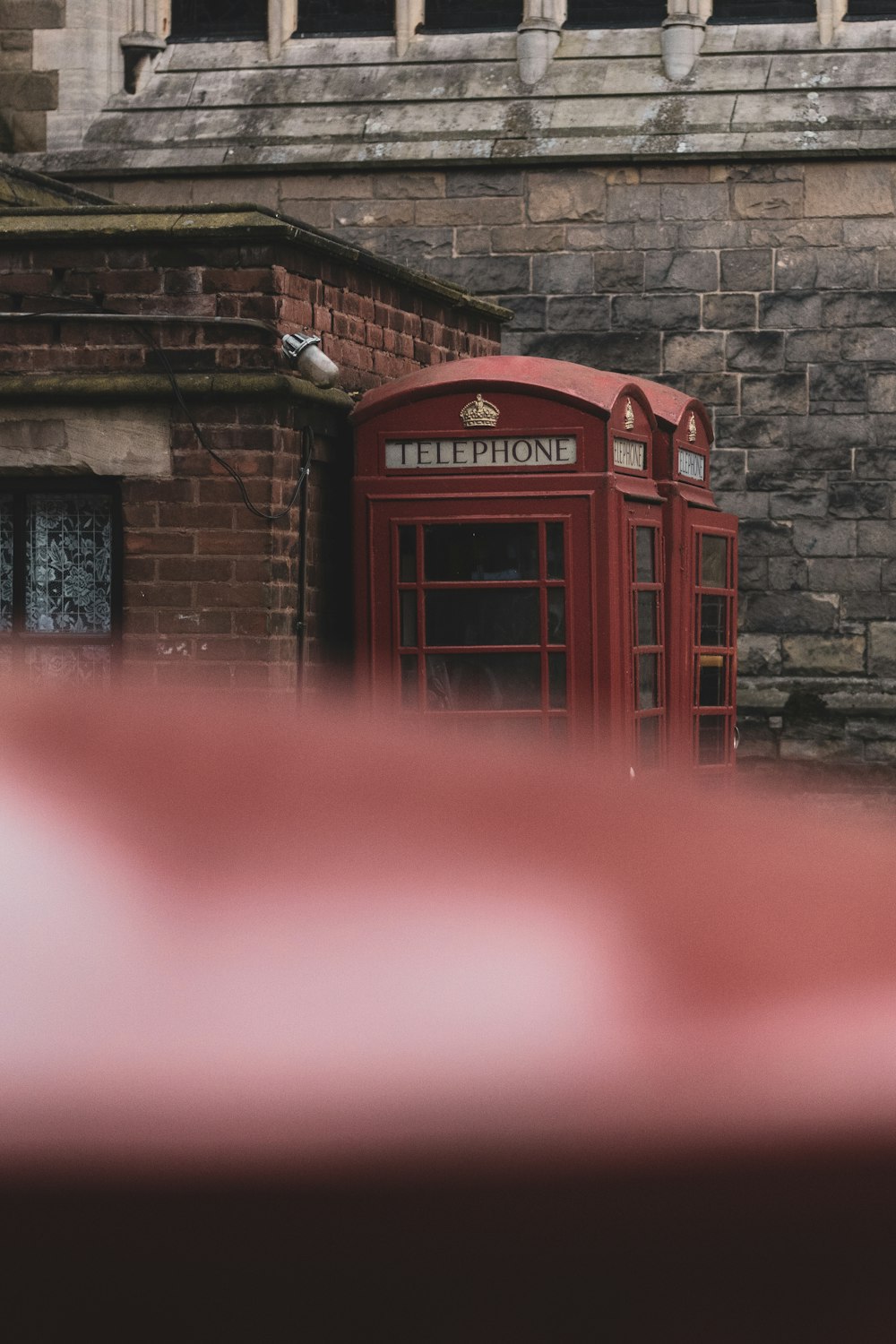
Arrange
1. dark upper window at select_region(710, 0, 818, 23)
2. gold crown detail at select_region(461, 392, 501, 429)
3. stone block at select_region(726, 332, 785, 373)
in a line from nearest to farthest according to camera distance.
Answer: gold crown detail at select_region(461, 392, 501, 429), stone block at select_region(726, 332, 785, 373), dark upper window at select_region(710, 0, 818, 23)

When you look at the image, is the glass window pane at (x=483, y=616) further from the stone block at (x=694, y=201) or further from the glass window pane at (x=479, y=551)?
the stone block at (x=694, y=201)

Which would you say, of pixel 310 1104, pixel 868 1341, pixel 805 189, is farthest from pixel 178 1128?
pixel 805 189

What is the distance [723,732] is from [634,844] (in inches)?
315

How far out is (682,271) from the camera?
12672 millimetres

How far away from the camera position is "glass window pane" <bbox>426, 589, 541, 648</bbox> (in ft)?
23.1

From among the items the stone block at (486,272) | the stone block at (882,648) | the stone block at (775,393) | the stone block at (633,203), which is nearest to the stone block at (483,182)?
the stone block at (486,272)

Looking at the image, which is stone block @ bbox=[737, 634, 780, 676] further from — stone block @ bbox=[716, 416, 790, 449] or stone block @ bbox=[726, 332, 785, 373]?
stone block @ bbox=[726, 332, 785, 373]

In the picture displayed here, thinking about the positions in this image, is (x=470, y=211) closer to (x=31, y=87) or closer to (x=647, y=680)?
(x=31, y=87)

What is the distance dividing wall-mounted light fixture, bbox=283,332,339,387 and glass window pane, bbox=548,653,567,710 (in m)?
1.29

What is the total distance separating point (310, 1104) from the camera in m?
0.74

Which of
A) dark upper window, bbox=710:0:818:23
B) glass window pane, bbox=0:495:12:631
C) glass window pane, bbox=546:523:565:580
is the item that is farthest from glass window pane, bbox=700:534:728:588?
dark upper window, bbox=710:0:818:23

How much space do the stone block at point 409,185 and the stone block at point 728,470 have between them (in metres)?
2.35

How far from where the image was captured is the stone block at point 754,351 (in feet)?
41.2

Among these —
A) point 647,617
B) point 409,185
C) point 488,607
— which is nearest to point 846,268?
point 409,185
